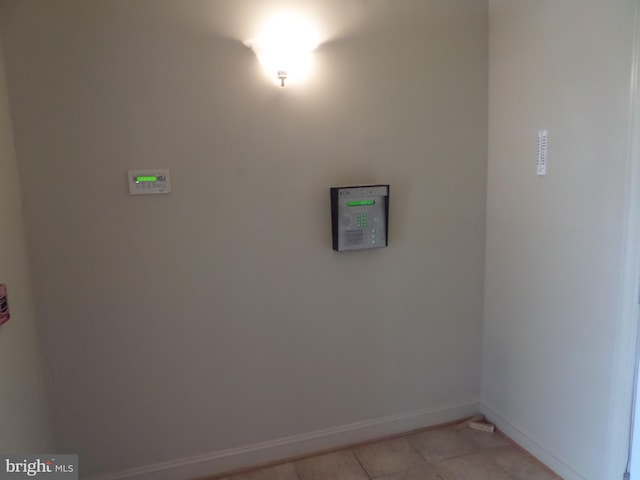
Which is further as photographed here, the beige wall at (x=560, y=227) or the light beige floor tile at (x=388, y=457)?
the light beige floor tile at (x=388, y=457)

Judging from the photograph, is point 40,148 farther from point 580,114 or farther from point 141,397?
point 580,114

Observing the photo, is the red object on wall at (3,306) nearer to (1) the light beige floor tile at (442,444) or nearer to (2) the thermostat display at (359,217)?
(2) the thermostat display at (359,217)

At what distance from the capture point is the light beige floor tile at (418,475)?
225 centimetres

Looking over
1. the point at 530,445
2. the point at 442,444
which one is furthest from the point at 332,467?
the point at 530,445

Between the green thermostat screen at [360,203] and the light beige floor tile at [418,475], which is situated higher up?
the green thermostat screen at [360,203]

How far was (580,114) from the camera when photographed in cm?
200

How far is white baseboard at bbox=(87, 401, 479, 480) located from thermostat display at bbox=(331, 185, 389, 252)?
1.09 metres

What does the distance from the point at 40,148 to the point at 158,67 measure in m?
0.63

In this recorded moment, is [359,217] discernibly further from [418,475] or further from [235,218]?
[418,475]

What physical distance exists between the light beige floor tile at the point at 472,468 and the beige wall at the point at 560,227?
0.26 metres

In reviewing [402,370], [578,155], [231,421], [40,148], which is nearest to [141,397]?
[231,421]

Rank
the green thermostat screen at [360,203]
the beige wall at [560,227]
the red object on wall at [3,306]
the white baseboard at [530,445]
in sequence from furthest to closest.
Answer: the green thermostat screen at [360,203], the white baseboard at [530,445], the beige wall at [560,227], the red object on wall at [3,306]

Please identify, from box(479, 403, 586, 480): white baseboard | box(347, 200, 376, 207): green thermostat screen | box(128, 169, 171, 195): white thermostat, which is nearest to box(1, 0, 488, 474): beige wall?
box(128, 169, 171, 195): white thermostat

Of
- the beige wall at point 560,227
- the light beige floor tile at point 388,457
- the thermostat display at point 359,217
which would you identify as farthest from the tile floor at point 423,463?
the thermostat display at point 359,217
